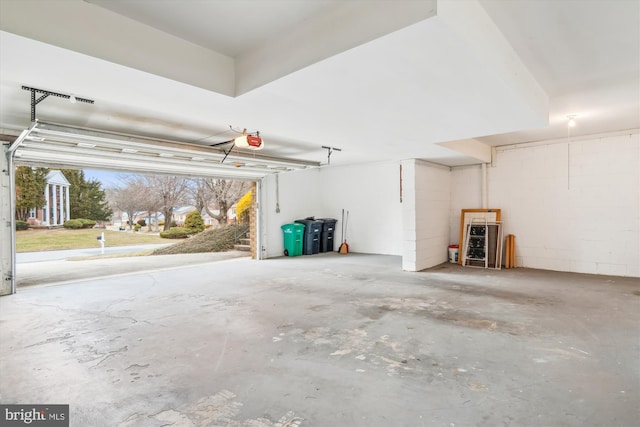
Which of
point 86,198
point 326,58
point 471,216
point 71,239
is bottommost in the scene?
point 71,239

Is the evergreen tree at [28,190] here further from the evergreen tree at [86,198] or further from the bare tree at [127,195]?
the bare tree at [127,195]

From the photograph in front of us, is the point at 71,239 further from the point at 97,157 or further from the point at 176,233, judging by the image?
the point at 97,157

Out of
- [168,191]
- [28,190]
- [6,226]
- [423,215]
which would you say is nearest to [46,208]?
[28,190]

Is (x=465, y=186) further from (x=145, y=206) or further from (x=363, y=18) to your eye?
(x=145, y=206)

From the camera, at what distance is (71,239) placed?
13.2 meters

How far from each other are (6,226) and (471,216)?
29.0 feet

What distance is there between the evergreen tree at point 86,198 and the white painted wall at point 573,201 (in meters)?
16.2

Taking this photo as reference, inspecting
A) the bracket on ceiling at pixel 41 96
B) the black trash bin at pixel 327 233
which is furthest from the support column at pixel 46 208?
the bracket on ceiling at pixel 41 96

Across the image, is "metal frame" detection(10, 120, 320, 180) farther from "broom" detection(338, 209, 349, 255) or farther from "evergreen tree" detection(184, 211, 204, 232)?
"evergreen tree" detection(184, 211, 204, 232)

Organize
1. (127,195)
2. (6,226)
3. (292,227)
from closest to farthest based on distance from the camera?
(6,226) → (292,227) → (127,195)

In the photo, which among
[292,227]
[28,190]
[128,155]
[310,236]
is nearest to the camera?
[128,155]

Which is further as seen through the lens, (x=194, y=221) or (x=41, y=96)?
(x=194, y=221)

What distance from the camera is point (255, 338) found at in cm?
320

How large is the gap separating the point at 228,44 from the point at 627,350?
4.27 m
